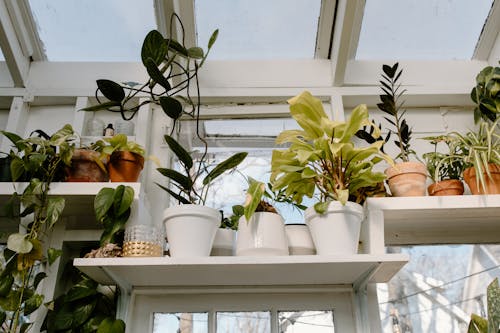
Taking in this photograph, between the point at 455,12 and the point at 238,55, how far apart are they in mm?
1102

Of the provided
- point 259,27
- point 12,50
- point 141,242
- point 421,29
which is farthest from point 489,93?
point 12,50

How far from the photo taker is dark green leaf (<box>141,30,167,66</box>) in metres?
1.58

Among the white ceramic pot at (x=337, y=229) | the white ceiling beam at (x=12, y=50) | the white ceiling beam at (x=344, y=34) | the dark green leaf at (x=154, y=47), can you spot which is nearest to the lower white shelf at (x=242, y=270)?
the white ceramic pot at (x=337, y=229)

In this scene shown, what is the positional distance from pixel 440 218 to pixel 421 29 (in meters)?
1.05

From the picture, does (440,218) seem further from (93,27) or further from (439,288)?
(93,27)

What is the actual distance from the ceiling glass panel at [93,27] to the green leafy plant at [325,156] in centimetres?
111

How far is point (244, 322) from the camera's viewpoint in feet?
5.27

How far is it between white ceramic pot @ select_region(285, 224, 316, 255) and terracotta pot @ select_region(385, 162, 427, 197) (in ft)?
1.19

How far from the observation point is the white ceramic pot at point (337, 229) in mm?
1342

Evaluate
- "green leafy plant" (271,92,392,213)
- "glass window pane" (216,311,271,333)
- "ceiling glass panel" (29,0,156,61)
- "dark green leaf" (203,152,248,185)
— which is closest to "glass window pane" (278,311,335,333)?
"glass window pane" (216,311,271,333)

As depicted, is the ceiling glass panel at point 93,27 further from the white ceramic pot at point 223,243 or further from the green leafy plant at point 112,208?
the white ceramic pot at point 223,243

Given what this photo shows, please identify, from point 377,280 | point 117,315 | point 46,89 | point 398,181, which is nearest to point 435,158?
point 398,181

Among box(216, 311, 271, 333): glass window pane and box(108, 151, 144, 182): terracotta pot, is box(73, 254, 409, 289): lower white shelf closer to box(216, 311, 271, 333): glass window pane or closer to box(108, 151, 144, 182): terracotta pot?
box(216, 311, 271, 333): glass window pane

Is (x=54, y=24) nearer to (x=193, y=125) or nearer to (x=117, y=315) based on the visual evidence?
(x=193, y=125)
